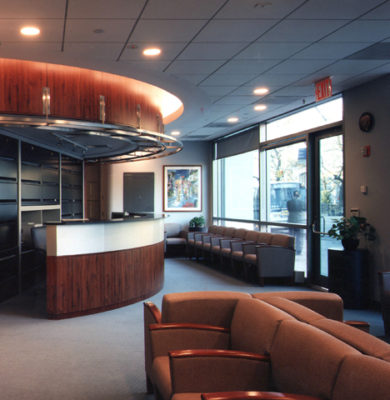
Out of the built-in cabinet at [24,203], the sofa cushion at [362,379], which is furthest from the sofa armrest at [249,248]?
the sofa cushion at [362,379]

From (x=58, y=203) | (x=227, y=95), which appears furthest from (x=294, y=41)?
(x=58, y=203)

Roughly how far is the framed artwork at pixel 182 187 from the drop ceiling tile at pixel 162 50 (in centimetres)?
777

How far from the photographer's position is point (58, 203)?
9.32 metres

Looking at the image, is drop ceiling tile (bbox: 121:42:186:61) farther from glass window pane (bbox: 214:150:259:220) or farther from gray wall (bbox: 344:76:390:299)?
glass window pane (bbox: 214:150:259:220)

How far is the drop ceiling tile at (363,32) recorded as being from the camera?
14.6ft

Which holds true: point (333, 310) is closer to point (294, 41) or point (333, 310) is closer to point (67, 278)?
point (294, 41)

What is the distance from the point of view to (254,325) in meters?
2.79

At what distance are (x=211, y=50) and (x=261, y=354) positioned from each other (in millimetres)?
3685

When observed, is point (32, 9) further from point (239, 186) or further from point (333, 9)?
point (239, 186)

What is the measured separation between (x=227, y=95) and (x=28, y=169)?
3.64m

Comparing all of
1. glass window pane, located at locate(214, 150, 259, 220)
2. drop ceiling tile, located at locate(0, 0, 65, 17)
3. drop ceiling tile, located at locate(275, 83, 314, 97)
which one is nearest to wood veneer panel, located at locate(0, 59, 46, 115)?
drop ceiling tile, located at locate(0, 0, 65, 17)

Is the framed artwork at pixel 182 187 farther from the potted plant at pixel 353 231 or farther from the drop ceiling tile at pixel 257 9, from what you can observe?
the drop ceiling tile at pixel 257 9

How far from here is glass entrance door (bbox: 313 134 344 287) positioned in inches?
299

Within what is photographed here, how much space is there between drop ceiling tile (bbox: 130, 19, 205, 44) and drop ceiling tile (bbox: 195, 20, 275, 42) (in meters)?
0.12
